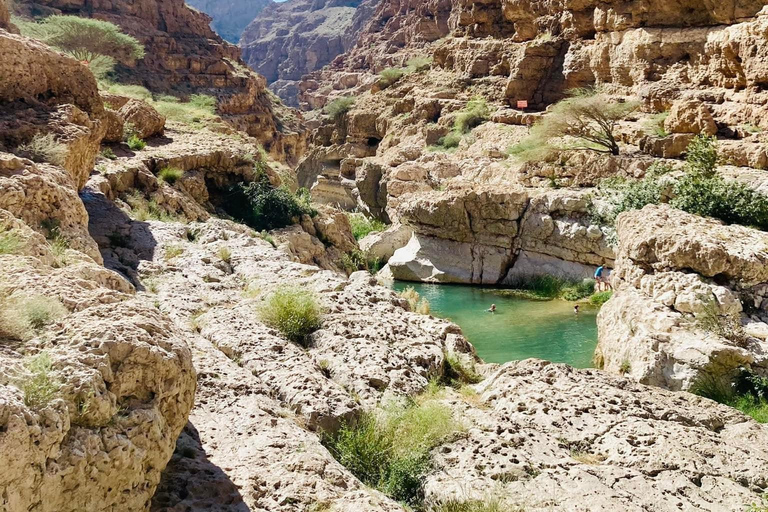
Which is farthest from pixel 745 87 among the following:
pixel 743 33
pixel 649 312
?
pixel 649 312

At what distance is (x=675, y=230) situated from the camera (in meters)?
9.80

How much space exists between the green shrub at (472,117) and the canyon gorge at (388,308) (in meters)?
4.59

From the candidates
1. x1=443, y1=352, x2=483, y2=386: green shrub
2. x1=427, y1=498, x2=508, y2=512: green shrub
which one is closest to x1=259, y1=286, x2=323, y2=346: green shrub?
x1=443, y1=352, x2=483, y2=386: green shrub

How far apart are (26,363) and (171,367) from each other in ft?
2.14

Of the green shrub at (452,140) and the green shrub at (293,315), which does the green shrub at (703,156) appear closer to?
the green shrub at (293,315)

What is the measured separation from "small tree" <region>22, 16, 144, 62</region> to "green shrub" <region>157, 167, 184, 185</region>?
22.4 meters

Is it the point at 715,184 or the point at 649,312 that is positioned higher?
the point at 715,184

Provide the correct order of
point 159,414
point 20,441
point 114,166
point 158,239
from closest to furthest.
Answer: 1. point 20,441
2. point 159,414
3. point 158,239
4. point 114,166

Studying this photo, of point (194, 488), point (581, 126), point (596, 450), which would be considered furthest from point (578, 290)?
point (194, 488)

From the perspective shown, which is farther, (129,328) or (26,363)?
(129,328)

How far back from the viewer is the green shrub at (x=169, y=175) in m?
12.1

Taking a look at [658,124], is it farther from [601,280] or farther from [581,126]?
[601,280]

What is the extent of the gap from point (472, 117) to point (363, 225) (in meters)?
7.55

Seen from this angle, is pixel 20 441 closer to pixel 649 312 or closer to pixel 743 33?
pixel 649 312
